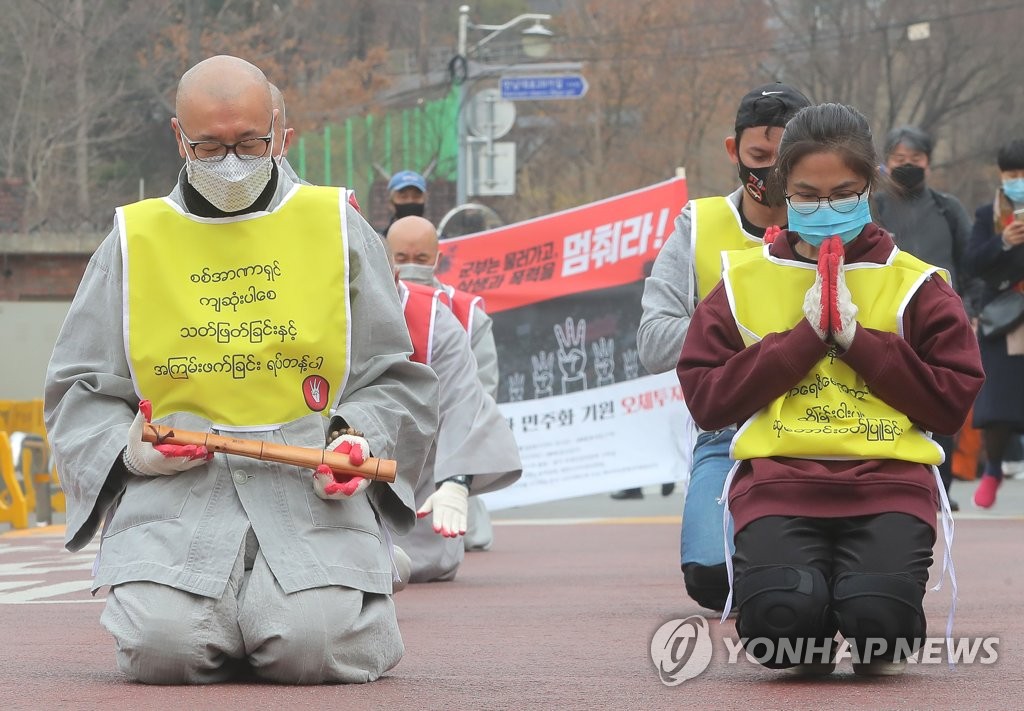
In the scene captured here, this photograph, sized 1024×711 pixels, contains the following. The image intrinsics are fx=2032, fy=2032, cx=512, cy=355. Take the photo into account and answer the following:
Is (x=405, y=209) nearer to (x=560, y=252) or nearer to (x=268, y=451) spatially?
(x=560, y=252)

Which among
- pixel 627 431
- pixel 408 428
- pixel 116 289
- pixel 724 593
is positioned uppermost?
pixel 116 289

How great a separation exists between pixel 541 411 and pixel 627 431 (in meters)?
0.63

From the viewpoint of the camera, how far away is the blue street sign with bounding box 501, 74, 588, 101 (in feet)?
79.9

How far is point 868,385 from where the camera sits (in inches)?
187

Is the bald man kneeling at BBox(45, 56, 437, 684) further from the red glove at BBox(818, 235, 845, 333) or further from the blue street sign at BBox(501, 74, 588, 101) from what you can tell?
the blue street sign at BBox(501, 74, 588, 101)

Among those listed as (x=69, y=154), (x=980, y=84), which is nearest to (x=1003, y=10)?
(x=980, y=84)

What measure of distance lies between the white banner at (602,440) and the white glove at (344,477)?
8.66 m

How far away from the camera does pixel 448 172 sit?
38.2 metres

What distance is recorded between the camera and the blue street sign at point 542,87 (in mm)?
24344

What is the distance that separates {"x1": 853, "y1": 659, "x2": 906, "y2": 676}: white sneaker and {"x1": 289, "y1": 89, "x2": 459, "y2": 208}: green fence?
29531 mm

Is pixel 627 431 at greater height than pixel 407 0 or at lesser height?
lesser

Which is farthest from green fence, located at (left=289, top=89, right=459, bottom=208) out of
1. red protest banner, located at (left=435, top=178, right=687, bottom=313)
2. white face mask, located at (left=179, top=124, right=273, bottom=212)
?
white face mask, located at (left=179, top=124, right=273, bottom=212)

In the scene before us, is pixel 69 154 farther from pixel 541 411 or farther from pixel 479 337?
pixel 479 337

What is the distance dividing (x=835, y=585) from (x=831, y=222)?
0.86 m
